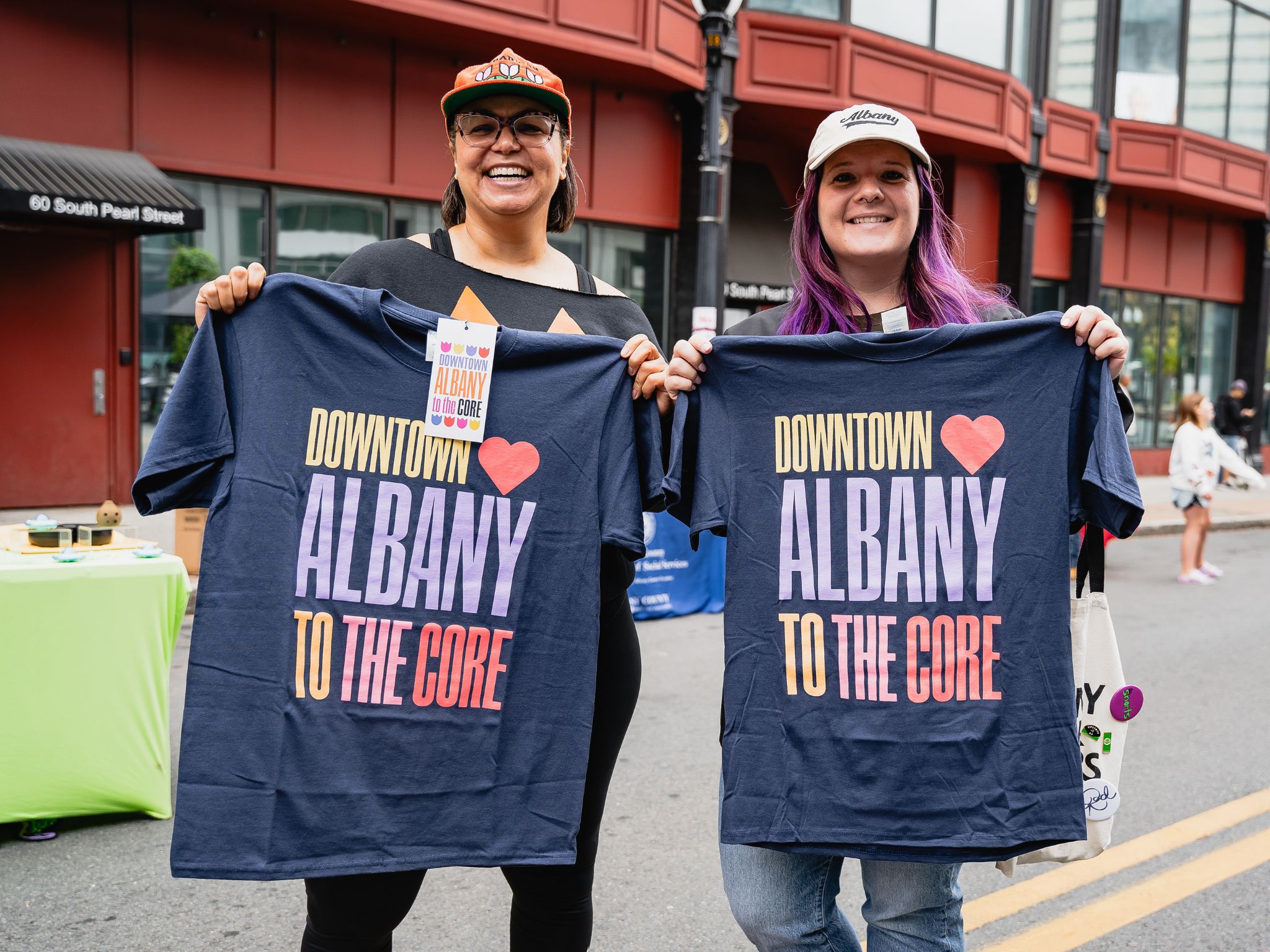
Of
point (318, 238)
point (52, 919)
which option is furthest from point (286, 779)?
point (318, 238)

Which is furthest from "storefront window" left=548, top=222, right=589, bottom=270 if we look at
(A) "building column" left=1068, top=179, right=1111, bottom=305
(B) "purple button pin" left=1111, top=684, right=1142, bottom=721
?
(B) "purple button pin" left=1111, top=684, right=1142, bottom=721

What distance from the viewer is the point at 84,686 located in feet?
12.5

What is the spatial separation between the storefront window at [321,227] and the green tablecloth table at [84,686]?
768cm

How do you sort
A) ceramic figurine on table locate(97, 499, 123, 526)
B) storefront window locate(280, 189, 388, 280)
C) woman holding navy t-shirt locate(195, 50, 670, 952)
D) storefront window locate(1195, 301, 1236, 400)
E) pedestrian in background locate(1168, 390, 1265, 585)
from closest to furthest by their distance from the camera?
woman holding navy t-shirt locate(195, 50, 670, 952) < ceramic figurine on table locate(97, 499, 123, 526) < pedestrian in background locate(1168, 390, 1265, 585) < storefront window locate(280, 189, 388, 280) < storefront window locate(1195, 301, 1236, 400)

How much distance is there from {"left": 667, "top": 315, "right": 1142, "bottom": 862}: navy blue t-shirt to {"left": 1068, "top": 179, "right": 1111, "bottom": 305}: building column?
18.4 meters

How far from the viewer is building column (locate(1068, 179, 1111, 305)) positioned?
19094mm

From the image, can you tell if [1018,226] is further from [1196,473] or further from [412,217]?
[412,217]

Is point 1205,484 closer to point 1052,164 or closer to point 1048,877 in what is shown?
point 1048,877

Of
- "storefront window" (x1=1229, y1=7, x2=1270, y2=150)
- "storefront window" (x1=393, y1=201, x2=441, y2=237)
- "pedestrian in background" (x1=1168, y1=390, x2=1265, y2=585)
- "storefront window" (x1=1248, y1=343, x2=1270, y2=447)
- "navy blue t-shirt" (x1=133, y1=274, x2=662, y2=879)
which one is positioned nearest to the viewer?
"navy blue t-shirt" (x1=133, y1=274, x2=662, y2=879)

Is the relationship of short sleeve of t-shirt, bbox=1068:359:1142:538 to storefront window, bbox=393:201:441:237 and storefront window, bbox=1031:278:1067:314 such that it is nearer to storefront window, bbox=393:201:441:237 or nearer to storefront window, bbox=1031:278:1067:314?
storefront window, bbox=393:201:441:237

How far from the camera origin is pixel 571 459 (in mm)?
2166

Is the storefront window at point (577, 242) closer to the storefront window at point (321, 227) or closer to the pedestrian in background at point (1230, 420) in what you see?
the storefront window at point (321, 227)

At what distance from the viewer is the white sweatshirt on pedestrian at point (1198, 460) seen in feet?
31.8

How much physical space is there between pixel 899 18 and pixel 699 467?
603 inches
